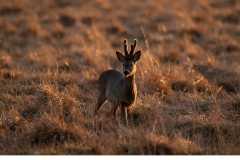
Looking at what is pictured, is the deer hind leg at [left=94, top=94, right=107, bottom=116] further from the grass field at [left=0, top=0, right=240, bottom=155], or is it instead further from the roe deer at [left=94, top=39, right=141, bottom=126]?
the grass field at [left=0, top=0, right=240, bottom=155]

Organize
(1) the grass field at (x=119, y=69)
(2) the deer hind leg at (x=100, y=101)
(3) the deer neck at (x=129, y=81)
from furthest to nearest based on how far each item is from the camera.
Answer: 1. (2) the deer hind leg at (x=100, y=101)
2. (3) the deer neck at (x=129, y=81)
3. (1) the grass field at (x=119, y=69)

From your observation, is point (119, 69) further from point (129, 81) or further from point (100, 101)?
point (129, 81)

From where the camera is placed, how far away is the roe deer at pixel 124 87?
7047 mm

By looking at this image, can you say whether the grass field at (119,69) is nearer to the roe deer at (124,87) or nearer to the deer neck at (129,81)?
the roe deer at (124,87)

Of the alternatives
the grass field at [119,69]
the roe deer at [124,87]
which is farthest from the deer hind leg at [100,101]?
the grass field at [119,69]

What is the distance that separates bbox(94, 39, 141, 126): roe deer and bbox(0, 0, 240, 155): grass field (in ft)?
0.82

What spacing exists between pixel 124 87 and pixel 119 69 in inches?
139

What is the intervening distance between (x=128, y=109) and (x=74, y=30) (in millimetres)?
8607

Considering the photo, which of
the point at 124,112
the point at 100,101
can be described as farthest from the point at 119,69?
the point at 124,112

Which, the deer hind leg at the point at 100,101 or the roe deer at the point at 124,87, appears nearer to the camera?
the roe deer at the point at 124,87

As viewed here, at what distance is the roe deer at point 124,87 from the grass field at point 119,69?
0.25 metres

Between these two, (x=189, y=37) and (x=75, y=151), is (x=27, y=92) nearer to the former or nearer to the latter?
(x=75, y=151)

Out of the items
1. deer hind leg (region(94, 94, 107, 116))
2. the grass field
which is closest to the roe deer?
deer hind leg (region(94, 94, 107, 116))

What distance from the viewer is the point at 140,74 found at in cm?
973
